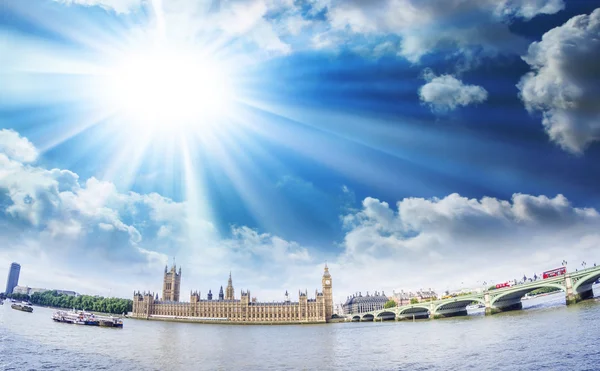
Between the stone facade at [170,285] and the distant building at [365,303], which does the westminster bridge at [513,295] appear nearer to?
the distant building at [365,303]

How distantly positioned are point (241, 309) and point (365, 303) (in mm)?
65922

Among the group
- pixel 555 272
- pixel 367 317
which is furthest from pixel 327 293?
pixel 555 272

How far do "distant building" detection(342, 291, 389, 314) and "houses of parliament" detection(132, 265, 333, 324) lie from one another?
35.5 metres

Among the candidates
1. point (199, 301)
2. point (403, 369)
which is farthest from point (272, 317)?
point (403, 369)

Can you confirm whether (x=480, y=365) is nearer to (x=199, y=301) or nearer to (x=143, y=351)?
(x=143, y=351)

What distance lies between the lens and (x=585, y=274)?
54094 millimetres

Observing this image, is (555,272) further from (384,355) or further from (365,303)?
(365,303)

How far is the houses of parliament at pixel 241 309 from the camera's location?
13250 cm

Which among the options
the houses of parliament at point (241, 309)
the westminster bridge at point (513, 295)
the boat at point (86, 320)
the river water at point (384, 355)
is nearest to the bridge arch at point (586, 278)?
the westminster bridge at point (513, 295)

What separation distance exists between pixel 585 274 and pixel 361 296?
141 meters

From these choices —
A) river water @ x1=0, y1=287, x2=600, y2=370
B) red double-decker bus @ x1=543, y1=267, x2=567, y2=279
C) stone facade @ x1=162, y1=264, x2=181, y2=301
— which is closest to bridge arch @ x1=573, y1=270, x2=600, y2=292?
red double-decker bus @ x1=543, y1=267, x2=567, y2=279

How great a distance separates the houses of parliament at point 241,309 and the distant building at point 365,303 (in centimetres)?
3550

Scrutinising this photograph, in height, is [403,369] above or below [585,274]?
below

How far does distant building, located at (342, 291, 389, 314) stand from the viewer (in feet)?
577
